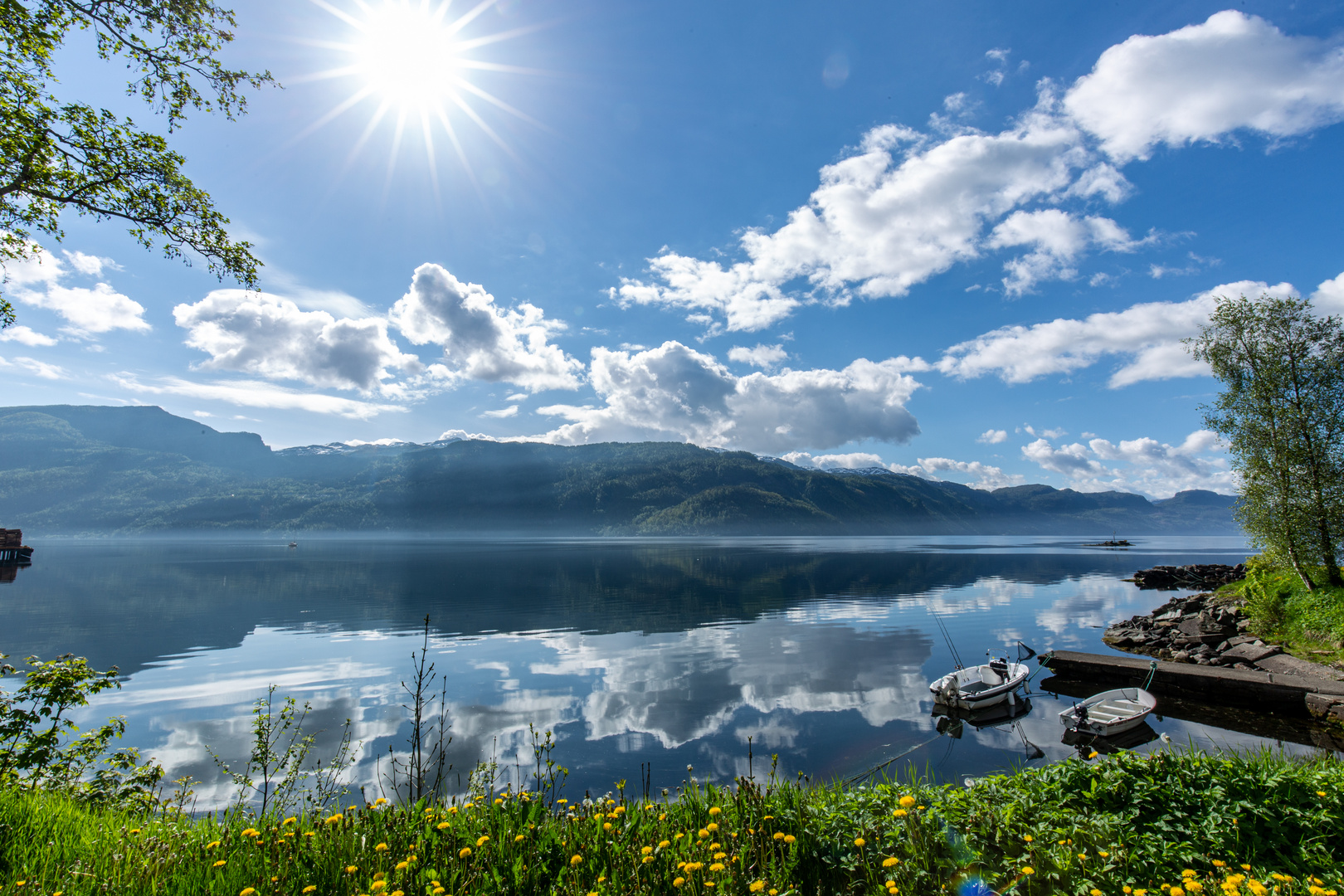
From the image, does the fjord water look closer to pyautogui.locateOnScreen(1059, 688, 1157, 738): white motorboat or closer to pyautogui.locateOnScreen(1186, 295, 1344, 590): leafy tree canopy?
pyautogui.locateOnScreen(1059, 688, 1157, 738): white motorboat

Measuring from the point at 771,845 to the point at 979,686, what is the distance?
76.1 feet

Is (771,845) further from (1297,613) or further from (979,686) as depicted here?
(1297,613)

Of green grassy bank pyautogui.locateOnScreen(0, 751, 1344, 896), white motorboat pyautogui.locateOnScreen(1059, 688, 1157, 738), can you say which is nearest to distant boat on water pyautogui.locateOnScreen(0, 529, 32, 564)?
green grassy bank pyautogui.locateOnScreen(0, 751, 1344, 896)

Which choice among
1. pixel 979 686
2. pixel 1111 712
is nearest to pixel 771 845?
pixel 1111 712

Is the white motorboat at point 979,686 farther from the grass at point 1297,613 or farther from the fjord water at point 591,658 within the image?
the grass at point 1297,613

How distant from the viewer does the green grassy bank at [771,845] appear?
5.77 meters

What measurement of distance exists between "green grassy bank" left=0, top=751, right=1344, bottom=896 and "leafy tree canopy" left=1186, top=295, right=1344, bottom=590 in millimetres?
35735

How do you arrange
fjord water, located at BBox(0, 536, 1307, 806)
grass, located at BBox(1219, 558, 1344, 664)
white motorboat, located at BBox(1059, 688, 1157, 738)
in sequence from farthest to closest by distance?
grass, located at BBox(1219, 558, 1344, 664) < white motorboat, located at BBox(1059, 688, 1157, 738) < fjord water, located at BBox(0, 536, 1307, 806)

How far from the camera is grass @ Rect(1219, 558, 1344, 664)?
27297 millimetres

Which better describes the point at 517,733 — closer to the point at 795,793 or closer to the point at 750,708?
the point at 750,708

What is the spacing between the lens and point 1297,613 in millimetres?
31281

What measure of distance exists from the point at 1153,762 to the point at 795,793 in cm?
528

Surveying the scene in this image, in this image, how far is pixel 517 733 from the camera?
69.6 feet

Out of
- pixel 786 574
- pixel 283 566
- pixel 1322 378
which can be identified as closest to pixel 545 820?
pixel 1322 378
